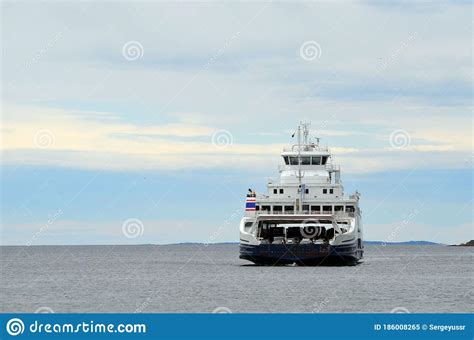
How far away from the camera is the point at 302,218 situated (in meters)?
81.1

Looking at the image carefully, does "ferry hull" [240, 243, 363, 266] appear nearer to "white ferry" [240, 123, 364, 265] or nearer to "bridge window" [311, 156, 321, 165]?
"white ferry" [240, 123, 364, 265]

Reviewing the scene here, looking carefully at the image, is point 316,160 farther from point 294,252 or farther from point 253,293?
point 253,293

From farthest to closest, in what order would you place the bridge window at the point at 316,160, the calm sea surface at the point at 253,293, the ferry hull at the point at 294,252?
the bridge window at the point at 316,160, the ferry hull at the point at 294,252, the calm sea surface at the point at 253,293

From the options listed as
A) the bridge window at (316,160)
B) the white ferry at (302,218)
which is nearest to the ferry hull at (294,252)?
the white ferry at (302,218)

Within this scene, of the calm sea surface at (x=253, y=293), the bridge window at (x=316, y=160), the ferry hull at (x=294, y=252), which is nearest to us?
the calm sea surface at (x=253, y=293)

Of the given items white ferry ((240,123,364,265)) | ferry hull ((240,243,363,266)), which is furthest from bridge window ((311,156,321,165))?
ferry hull ((240,243,363,266))

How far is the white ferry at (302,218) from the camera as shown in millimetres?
81625

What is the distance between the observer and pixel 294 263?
88.2m

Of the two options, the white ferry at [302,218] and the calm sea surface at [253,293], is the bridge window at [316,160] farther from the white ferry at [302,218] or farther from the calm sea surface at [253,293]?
the calm sea surface at [253,293]

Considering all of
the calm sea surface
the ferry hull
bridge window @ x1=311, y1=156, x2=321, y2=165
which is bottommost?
the calm sea surface

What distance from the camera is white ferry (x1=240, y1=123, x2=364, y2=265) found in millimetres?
81625
